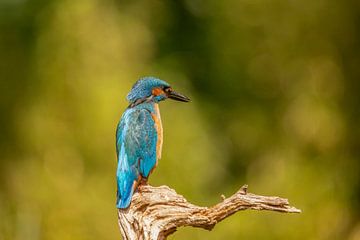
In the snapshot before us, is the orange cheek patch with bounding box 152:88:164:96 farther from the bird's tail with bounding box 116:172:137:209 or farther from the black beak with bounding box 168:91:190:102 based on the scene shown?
the bird's tail with bounding box 116:172:137:209

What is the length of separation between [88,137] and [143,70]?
1.61 meters

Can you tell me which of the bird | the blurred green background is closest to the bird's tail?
the bird

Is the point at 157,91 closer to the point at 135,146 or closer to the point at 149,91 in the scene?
the point at 149,91

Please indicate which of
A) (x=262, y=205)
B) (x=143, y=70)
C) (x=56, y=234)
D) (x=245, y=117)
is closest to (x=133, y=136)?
(x=262, y=205)

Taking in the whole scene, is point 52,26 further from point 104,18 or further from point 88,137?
point 88,137

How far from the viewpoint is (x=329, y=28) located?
56.3ft

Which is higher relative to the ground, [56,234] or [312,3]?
[312,3]

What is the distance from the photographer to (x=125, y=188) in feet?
21.4

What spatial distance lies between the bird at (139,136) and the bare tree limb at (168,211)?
9cm

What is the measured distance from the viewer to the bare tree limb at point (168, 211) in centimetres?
610

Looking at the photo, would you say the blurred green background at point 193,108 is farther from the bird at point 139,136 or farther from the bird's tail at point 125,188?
the bird's tail at point 125,188

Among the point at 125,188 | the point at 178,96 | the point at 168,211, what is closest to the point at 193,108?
the point at 178,96

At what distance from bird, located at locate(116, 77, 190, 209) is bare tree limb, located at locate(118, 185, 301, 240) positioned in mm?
94

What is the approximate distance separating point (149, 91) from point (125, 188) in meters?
0.74
